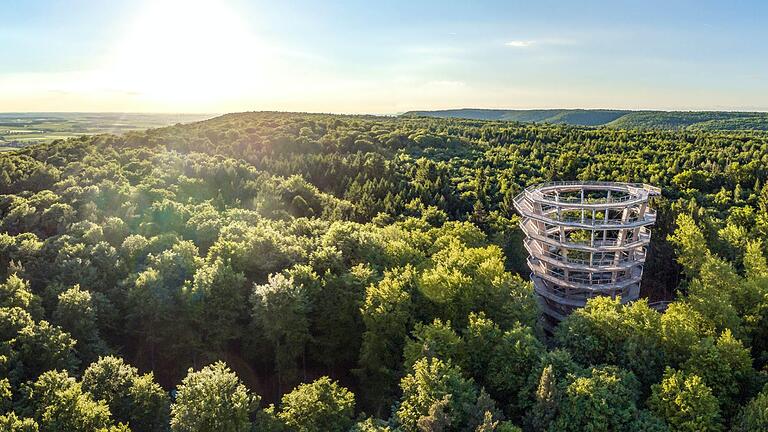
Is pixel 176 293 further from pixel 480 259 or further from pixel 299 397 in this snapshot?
pixel 480 259

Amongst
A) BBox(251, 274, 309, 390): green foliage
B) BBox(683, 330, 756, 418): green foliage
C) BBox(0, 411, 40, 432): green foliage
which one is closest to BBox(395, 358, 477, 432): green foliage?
BBox(251, 274, 309, 390): green foliage

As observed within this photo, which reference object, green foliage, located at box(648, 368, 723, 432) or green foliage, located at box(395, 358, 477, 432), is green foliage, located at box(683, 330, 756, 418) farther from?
green foliage, located at box(395, 358, 477, 432)

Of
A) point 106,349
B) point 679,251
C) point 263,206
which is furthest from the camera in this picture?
point 263,206

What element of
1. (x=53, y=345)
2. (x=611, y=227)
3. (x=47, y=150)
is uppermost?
(x=47, y=150)

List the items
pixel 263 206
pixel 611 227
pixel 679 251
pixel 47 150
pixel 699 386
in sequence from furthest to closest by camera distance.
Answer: pixel 47 150 < pixel 263 206 < pixel 679 251 < pixel 611 227 < pixel 699 386

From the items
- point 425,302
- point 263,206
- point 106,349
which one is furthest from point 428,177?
point 106,349
